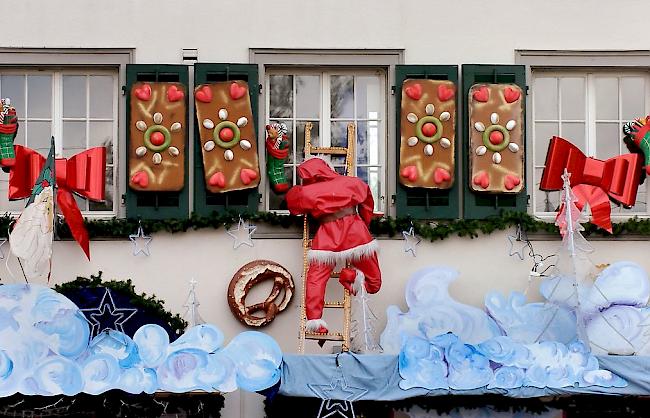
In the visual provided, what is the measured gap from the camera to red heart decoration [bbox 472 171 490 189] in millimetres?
12180

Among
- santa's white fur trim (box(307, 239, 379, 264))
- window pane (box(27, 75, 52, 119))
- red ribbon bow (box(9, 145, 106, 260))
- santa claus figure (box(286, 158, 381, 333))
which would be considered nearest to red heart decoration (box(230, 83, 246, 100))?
santa claus figure (box(286, 158, 381, 333))

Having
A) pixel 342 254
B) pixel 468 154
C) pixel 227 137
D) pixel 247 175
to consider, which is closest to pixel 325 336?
pixel 342 254

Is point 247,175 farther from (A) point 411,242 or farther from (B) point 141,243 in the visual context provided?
(A) point 411,242

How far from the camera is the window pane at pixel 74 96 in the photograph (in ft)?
40.9

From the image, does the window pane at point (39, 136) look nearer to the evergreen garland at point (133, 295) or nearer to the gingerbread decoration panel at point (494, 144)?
the evergreen garland at point (133, 295)

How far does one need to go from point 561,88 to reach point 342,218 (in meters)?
2.58

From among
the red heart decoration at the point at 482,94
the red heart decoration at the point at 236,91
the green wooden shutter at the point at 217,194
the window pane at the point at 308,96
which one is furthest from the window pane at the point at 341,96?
the red heart decoration at the point at 482,94

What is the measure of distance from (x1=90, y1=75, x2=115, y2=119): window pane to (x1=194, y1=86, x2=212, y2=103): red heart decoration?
2.92 feet

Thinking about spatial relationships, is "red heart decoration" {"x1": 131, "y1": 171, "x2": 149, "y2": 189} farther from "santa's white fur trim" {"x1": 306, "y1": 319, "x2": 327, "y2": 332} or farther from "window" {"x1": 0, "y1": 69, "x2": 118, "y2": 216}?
"santa's white fur trim" {"x1": 306, "y1": 319, "x2": 327, "y2": 332}

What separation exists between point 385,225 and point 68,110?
3.06 meters

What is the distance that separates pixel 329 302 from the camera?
11.8m

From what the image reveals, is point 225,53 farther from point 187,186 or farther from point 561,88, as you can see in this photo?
point 561,88

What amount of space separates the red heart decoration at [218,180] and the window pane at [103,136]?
1045mm

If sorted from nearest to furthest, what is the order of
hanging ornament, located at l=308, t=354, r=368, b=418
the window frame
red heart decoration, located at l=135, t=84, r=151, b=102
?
1. hanging ornament, located at l=308, t=354, r=368, b=418
2. red heart decoration, located at l=135, t=84, r=151, b=102
3. the window frame
